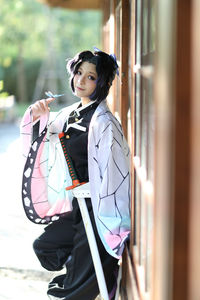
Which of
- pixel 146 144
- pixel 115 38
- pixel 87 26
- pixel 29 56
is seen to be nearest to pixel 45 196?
pixel 146 144

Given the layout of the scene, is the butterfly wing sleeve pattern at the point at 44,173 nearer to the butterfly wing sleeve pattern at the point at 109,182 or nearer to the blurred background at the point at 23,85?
the butterfly wing sleeve pattern at the point at 109,182

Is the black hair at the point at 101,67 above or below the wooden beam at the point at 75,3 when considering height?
below

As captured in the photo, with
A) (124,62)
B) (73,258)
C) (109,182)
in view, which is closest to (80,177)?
(109,182)

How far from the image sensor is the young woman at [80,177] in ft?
8.24

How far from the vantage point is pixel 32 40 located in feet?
73.2

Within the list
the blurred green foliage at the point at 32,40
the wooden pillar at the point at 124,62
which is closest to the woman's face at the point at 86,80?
the wooden pillar at the point at 124,62

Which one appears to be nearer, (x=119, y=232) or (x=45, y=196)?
(x=119, y=232)

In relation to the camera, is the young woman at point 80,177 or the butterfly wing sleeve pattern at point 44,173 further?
the butterfly wing sleeve pattern at point 44,173

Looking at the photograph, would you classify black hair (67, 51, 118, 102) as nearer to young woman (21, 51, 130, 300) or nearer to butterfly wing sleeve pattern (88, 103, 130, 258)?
young woman (21, 51, 130, 300)

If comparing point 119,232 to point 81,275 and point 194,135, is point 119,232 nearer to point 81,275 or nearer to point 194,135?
point 81,275

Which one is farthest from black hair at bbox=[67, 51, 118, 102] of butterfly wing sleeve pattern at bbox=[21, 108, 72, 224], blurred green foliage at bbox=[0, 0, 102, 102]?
blurred green foliage at bbox=[0, 0, 102, 102]

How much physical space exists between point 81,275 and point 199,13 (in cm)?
196

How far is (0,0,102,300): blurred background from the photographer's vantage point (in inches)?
145

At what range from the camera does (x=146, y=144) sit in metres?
1.98
